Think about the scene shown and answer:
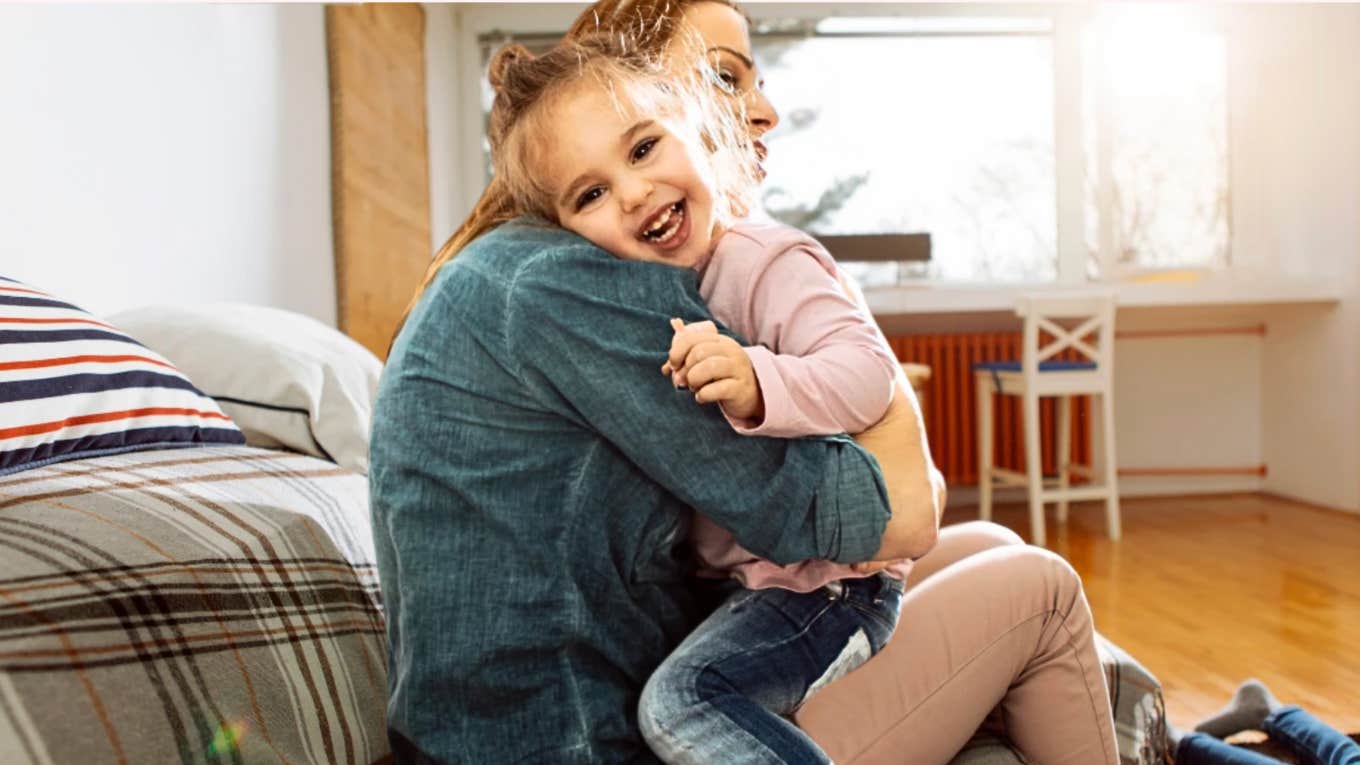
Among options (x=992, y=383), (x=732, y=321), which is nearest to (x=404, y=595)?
(x=732, y=321)

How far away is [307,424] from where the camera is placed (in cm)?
139

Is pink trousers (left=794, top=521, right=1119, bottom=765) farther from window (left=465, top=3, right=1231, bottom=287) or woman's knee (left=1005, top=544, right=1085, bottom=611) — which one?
window (left=465, top=3, right=1231, bottom=287)

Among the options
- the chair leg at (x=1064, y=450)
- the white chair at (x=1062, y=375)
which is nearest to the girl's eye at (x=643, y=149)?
the white chair at (x=1062, y=375)

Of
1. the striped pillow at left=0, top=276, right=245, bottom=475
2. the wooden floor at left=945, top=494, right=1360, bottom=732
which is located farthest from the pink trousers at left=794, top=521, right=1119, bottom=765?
the wooden floor at left=945, top=494, right=1360, bottom=732

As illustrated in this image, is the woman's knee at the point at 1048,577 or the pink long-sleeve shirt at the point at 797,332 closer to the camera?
the pink long-sleeve shirt at the point at 797,332

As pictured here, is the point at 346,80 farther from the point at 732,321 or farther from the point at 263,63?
the point at 732,321

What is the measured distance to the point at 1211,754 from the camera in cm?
163

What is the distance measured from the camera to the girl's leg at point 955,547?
51.5 inches

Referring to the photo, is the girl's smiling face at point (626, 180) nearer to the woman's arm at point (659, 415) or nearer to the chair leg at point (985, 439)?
the woman's arm at point (659, 415)

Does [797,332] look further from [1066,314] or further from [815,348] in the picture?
[1066,314]

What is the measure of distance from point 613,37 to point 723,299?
0.28 m

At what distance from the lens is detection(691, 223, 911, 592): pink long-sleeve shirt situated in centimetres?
89

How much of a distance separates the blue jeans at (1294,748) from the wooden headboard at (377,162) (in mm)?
1991

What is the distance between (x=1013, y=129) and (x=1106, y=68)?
1.65ft
